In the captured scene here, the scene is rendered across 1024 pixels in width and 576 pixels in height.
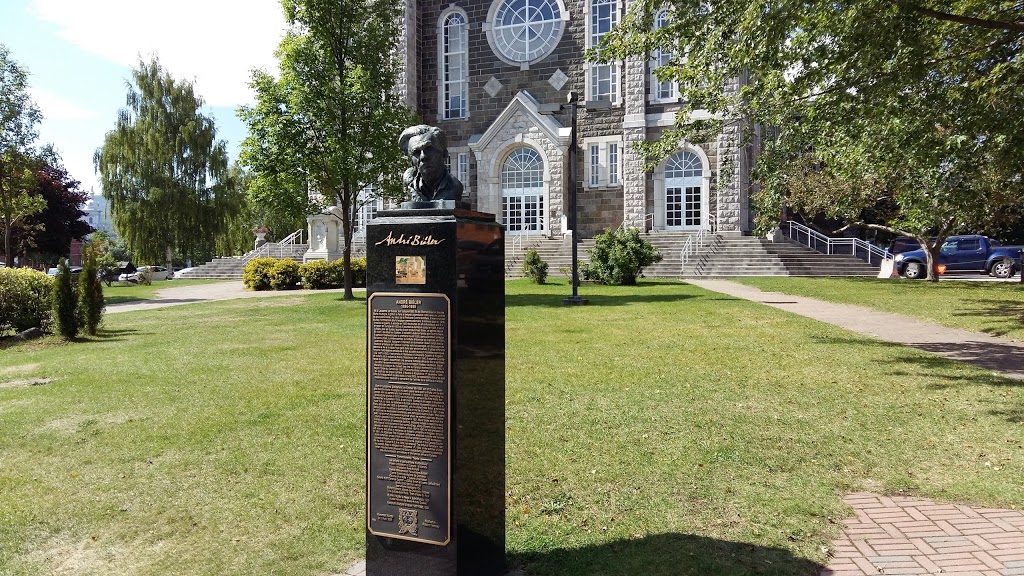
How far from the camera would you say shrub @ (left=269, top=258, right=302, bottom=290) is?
2828 cm

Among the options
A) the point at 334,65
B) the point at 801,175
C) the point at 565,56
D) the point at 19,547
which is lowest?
the point at 19,547

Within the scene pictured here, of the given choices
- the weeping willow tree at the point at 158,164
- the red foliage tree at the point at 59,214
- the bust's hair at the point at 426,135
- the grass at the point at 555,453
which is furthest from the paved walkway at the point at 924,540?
the red foliage tree at the point at 59,214

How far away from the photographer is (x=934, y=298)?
18.6 meters

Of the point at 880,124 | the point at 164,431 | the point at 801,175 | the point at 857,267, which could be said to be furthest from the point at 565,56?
the point at 164,431

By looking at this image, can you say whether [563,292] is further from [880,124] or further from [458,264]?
[458,264]

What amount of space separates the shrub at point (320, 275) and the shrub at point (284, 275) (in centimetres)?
28

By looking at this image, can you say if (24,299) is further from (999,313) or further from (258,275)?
(999,313)

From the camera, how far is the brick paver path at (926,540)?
3719 mm

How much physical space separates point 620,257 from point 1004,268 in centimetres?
1840

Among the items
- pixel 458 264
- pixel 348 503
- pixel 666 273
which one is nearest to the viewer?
pixel 458 264

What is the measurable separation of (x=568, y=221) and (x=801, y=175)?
431 inches

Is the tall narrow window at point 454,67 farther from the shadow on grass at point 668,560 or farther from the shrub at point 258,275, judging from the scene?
the shadow on grass at point 668,560

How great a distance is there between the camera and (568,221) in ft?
112

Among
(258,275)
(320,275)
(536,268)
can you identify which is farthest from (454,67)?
(536,268)
